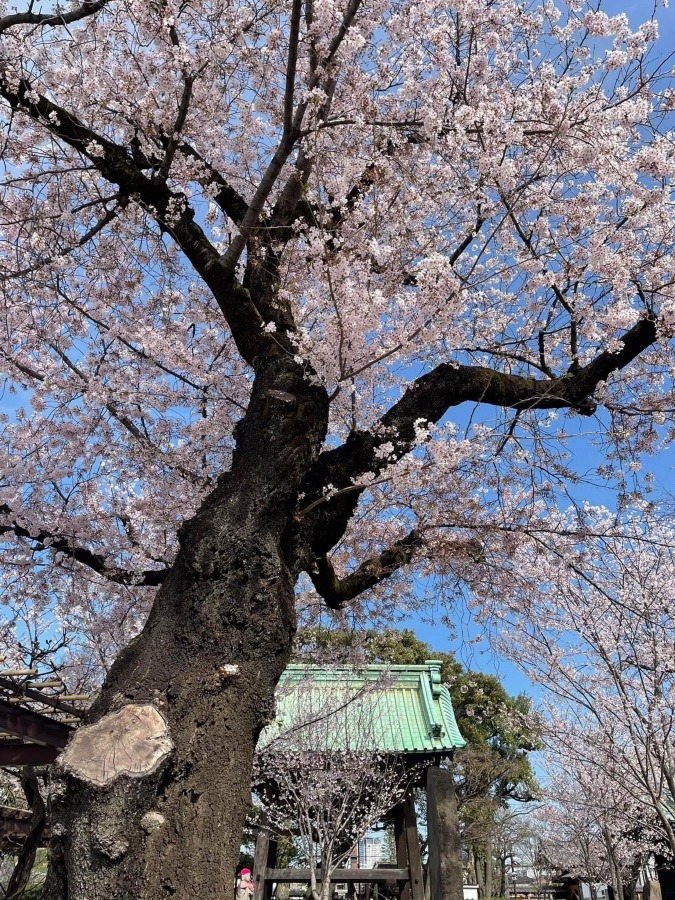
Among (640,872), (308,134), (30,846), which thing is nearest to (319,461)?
(308,134)

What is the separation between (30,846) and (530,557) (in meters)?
4.99

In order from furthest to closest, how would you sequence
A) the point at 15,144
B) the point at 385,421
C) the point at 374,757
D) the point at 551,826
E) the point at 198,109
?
the point at 551,826 < the point at 374,757 < the point at 198,109 < the point at 15,144 < the point at 385,421

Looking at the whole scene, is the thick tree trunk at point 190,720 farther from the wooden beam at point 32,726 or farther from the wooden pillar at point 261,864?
the wooden pillar at point 261,864

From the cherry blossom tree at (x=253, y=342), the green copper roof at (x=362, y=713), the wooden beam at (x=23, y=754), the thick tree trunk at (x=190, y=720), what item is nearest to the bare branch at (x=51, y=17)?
the cherry blossom tree at (x=253, y=342)

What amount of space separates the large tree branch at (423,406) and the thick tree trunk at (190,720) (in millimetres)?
473

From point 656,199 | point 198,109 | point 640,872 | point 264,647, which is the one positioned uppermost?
point 198,109

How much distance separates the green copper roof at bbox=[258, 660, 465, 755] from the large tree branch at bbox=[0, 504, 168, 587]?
Result: 4742mm

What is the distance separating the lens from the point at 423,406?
3.68m

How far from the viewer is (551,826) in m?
19.9

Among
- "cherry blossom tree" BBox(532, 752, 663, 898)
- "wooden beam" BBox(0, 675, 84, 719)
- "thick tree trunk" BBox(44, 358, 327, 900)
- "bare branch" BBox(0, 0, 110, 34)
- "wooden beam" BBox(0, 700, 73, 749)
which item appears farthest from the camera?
"cherry blossom tree" BBox(532, 752, 663, 898)

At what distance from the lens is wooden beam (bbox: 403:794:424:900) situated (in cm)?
812

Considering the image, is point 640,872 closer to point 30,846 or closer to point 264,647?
point 30,846

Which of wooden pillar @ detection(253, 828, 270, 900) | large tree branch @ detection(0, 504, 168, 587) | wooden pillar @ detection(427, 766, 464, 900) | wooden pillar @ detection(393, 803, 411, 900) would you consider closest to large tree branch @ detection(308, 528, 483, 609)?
large tree branch @ detection(0, 504, 168, 587)

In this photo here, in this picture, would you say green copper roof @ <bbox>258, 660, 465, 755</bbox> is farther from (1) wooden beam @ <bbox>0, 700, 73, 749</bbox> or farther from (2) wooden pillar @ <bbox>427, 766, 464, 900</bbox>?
(1) wooden beam @ <bbox>0, 700, 73, 749</bbox>
